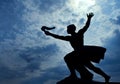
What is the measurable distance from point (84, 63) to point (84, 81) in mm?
1108

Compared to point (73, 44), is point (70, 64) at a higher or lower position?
lower

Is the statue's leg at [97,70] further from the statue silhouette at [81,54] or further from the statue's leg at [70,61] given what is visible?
the statue's leg at [70,61]

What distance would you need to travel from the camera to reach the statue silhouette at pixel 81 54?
11953 millimetres

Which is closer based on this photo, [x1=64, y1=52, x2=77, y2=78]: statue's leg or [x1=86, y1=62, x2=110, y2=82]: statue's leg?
[x1=86, y1=62, x2=110, y2=82]: statue's leg

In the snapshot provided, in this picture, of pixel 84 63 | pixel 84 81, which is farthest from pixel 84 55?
pixel 84 81

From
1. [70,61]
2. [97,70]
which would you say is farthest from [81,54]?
[97,70]

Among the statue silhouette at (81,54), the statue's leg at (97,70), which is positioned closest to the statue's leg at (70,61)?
the statue silhouette at (81,54)

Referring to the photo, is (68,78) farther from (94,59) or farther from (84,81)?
(94,59)

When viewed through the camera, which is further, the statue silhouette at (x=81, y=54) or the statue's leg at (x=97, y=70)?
the statue silhouette at (x=81, y=54)

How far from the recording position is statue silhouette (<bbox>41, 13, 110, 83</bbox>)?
11953 millimetres

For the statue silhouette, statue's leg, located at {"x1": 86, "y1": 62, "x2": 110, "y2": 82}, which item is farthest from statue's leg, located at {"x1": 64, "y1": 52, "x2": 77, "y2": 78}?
statue's leg, located at {"x1": 86, "y1": 62, "x2": 110, "y2": 82}

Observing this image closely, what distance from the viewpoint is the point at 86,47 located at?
12.2 metres

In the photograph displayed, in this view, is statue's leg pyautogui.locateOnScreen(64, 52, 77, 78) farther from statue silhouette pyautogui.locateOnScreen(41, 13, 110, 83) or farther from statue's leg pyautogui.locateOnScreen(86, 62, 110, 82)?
statue's leg pyautogui.locateOnScreen(86, 62, 110, 82)

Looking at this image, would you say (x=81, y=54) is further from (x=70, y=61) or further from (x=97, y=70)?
(x=97, y=70)
